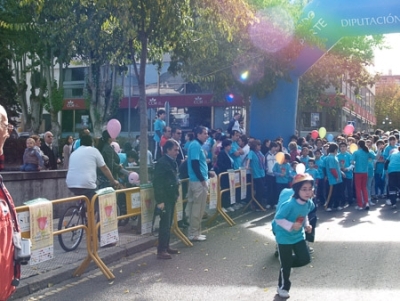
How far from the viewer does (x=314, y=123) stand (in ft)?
156

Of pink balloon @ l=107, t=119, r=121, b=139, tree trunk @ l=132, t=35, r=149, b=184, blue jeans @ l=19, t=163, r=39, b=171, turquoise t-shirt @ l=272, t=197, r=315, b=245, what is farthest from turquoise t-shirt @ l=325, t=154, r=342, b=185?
turquoise t-shirt @ l=272, t=197, r=315, b=245

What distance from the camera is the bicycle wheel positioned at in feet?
29.1

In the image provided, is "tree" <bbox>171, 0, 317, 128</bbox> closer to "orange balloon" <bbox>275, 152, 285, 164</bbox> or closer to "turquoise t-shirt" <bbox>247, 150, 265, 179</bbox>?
"turquoise t-shirt" <bbox>247, 150, 265, 179</bbox>

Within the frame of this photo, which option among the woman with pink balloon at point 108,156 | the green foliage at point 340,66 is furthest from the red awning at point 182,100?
the woman with pink balloon at point 108,156

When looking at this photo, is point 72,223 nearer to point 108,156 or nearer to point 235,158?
point 108,156

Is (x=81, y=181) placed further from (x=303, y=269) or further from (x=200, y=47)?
(x=200, y=47)

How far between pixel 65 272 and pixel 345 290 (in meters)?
3.68

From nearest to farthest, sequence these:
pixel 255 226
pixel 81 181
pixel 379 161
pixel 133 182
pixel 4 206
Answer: pixel 4 206
pixel 81 181
pixel 133 182
pixel 255 226
pixel 379 161

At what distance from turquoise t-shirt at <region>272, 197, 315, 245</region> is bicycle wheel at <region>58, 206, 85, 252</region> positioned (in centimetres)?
352

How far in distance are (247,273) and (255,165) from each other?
263 inches

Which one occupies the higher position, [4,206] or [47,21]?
[47,21]

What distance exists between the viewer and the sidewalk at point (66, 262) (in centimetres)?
732

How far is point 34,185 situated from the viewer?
40.9 ft

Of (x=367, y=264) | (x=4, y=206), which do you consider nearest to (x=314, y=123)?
(x=367, y=264)
